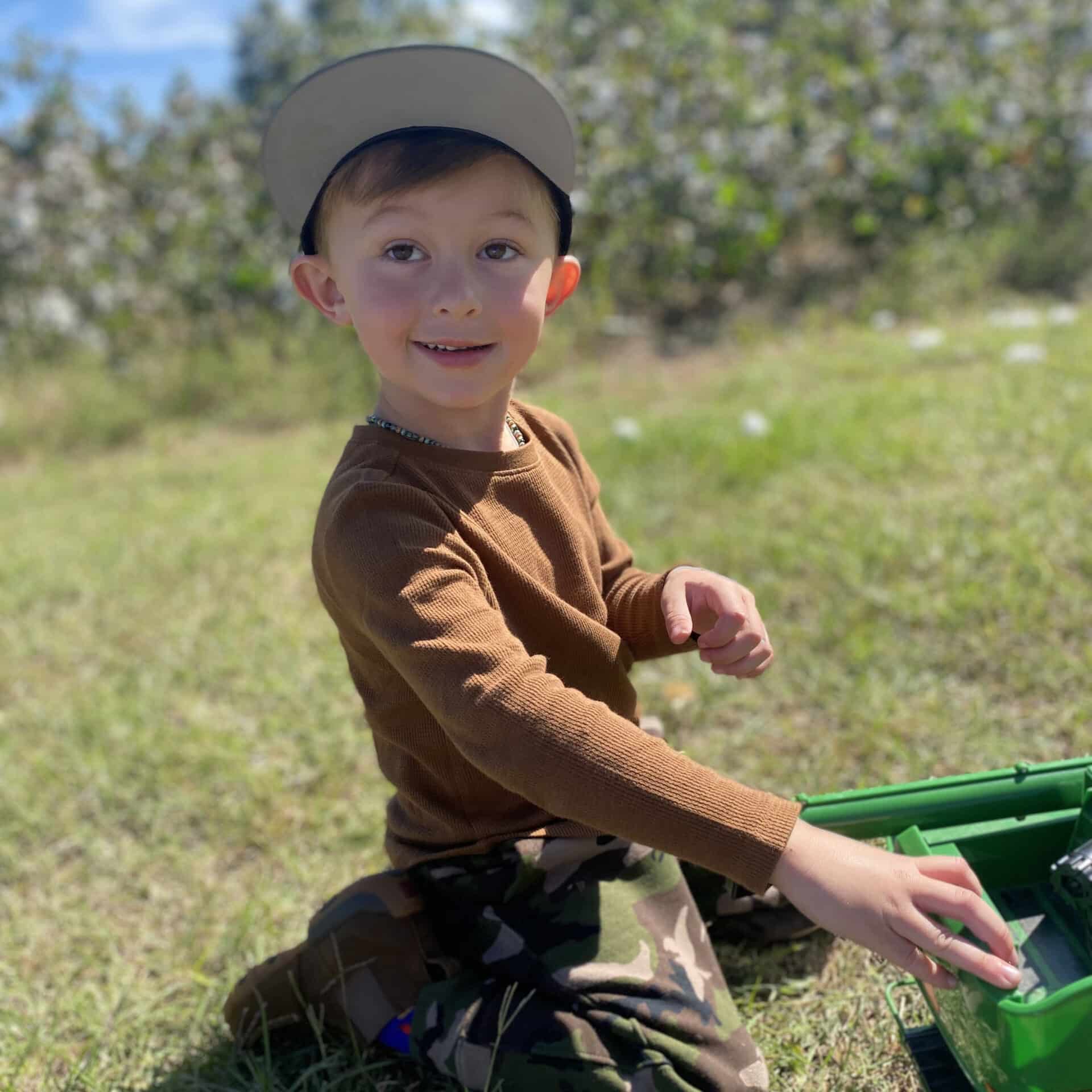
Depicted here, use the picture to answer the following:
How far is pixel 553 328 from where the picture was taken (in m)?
5.39

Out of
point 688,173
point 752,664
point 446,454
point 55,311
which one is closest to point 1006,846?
point 752,664

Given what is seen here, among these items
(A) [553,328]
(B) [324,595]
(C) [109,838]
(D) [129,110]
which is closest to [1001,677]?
(B) [324,595]

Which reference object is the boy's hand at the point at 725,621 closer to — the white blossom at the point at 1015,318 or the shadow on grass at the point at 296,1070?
the shadow on grass at the point at 296,1070

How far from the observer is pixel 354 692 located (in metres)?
2.58

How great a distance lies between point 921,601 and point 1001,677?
31 centimetres

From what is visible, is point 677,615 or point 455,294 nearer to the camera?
point 455,294

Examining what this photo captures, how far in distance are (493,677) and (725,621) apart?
1.41 feet

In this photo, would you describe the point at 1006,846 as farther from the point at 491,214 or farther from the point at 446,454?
the point at 491,214

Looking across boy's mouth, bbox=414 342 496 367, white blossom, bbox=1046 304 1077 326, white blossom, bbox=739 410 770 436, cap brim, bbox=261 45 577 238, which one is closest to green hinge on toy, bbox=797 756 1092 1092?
boy's mouth, bbox=414 342 496 367

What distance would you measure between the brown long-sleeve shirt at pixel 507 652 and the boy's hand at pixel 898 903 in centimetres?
4

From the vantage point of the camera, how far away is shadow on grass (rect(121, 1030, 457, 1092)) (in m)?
1.54

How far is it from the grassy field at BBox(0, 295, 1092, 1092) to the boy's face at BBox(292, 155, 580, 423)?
3.14 ft

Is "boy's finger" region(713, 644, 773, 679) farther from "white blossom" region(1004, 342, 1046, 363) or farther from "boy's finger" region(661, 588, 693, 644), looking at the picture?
"white blossom" region(1004, 342, 1046, 363)

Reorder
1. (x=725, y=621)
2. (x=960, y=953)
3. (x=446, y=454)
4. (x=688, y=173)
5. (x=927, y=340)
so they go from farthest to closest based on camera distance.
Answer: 1. (x=688, y=173)
2. (x=927, y=340)
3. (x=725, y=621)
4. (x=446, y=454)
5. (x=960, y=953)
